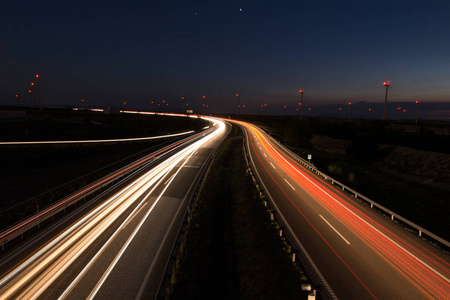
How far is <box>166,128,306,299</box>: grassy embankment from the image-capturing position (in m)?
12.0

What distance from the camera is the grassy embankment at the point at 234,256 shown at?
11984 millimetres

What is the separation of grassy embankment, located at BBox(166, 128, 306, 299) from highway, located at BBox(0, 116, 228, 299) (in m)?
1.34

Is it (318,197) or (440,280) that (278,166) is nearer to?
(318,197)

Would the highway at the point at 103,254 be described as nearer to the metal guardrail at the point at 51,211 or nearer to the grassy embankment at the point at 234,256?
the metal guardrail at the point at 51,211

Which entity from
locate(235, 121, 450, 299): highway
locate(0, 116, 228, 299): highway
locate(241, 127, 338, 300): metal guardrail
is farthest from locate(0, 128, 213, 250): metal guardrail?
locate(235, 121, 450, 299): highway

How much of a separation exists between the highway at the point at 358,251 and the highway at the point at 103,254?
25.7 feet

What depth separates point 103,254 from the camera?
43.3 feet

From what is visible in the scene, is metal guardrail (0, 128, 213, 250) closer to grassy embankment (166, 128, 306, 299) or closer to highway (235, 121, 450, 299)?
grassy embankment (166, 128, 306, 299)

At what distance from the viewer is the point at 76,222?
16703 millimetres

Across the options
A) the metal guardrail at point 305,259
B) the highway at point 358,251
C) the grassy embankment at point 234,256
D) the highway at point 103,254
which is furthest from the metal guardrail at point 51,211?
the highway at point 358,251

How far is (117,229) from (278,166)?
2456cm

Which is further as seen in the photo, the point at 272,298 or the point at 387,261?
the point at 387,261

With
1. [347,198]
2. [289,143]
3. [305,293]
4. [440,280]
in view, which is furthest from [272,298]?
[289,143]

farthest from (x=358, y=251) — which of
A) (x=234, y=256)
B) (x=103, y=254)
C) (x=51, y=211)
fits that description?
(x=51, y=211)
